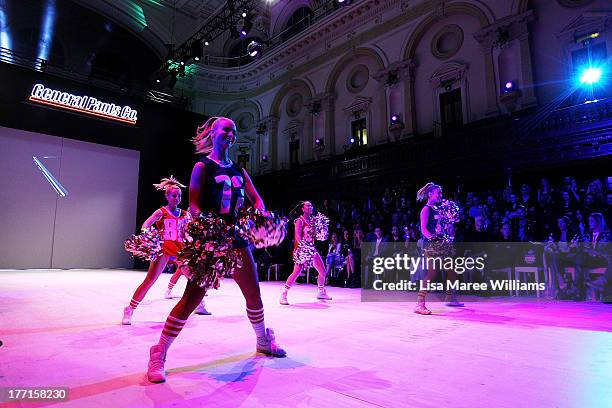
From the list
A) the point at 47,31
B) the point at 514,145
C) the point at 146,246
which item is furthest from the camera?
the point at 47,31

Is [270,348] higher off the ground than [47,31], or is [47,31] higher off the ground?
[47,31]

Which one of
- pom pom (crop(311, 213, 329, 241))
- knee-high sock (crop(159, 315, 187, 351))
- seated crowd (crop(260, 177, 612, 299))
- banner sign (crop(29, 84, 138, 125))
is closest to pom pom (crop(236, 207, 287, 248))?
knee-high sock (crop(159, 315, 187, 351))

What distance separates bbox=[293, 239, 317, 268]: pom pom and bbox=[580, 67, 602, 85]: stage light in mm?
11642

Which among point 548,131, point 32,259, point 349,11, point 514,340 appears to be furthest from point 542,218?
point 32,259

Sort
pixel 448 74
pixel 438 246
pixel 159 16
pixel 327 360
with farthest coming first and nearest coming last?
pixel 159 16 → pixel 448 74 → pixel 438 246 → pixel 327 360

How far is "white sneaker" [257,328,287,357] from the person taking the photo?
3.14 metres

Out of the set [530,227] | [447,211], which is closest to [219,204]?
[447,211]

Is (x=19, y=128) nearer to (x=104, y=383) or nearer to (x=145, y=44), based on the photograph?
(x=145, y=44)

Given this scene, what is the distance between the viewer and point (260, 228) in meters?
2.93

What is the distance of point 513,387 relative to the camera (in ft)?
7.93

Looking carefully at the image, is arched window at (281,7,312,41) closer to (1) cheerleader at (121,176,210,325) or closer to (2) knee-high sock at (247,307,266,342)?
(1) cheerleader at (121,176,210,325)

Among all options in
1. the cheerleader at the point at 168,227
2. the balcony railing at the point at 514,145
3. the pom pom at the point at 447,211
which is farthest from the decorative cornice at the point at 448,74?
the cheerleader at the point at 168,227

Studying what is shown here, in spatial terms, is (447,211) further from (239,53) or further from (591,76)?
(239,53)

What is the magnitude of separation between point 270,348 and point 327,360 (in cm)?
51
